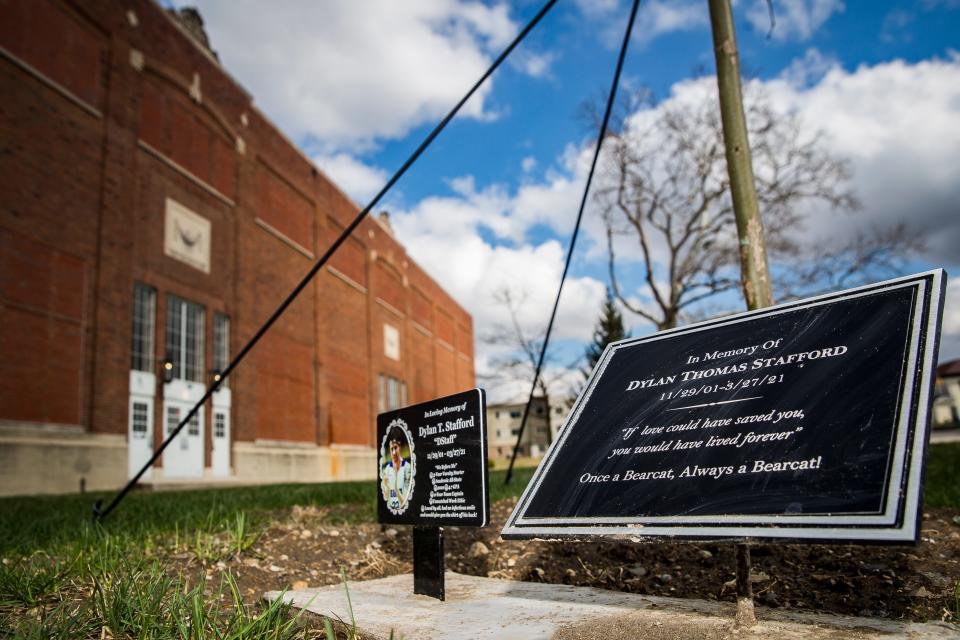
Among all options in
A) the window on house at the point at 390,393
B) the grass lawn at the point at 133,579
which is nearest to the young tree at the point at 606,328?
the window on house at the point at 390,393

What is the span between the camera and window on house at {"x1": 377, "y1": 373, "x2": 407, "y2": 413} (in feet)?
122

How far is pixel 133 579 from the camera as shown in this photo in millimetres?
3229

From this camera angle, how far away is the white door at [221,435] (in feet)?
69.2

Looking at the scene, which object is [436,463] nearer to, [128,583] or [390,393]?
[128,583]

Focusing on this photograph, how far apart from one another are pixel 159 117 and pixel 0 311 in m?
8.16

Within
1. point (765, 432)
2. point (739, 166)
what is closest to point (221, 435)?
point (739, 166)

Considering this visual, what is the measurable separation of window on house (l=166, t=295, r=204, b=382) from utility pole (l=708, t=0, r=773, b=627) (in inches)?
722

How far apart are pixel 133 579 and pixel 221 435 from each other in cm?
1963

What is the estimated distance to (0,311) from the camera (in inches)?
566

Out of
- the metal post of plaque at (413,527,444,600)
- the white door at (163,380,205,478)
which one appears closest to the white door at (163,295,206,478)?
the white door at (163,380,205,478)

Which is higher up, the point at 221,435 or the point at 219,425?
the point at 219,425

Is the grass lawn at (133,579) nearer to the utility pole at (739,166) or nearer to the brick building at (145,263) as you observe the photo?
the utility pole at (739,166)

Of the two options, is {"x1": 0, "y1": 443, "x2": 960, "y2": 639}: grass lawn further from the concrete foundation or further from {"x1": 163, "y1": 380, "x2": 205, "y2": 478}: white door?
{"x1": 163, "y1": 380, "x2": 205, "y2": 478}: white door

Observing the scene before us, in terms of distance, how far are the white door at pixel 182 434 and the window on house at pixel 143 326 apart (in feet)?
3.28
